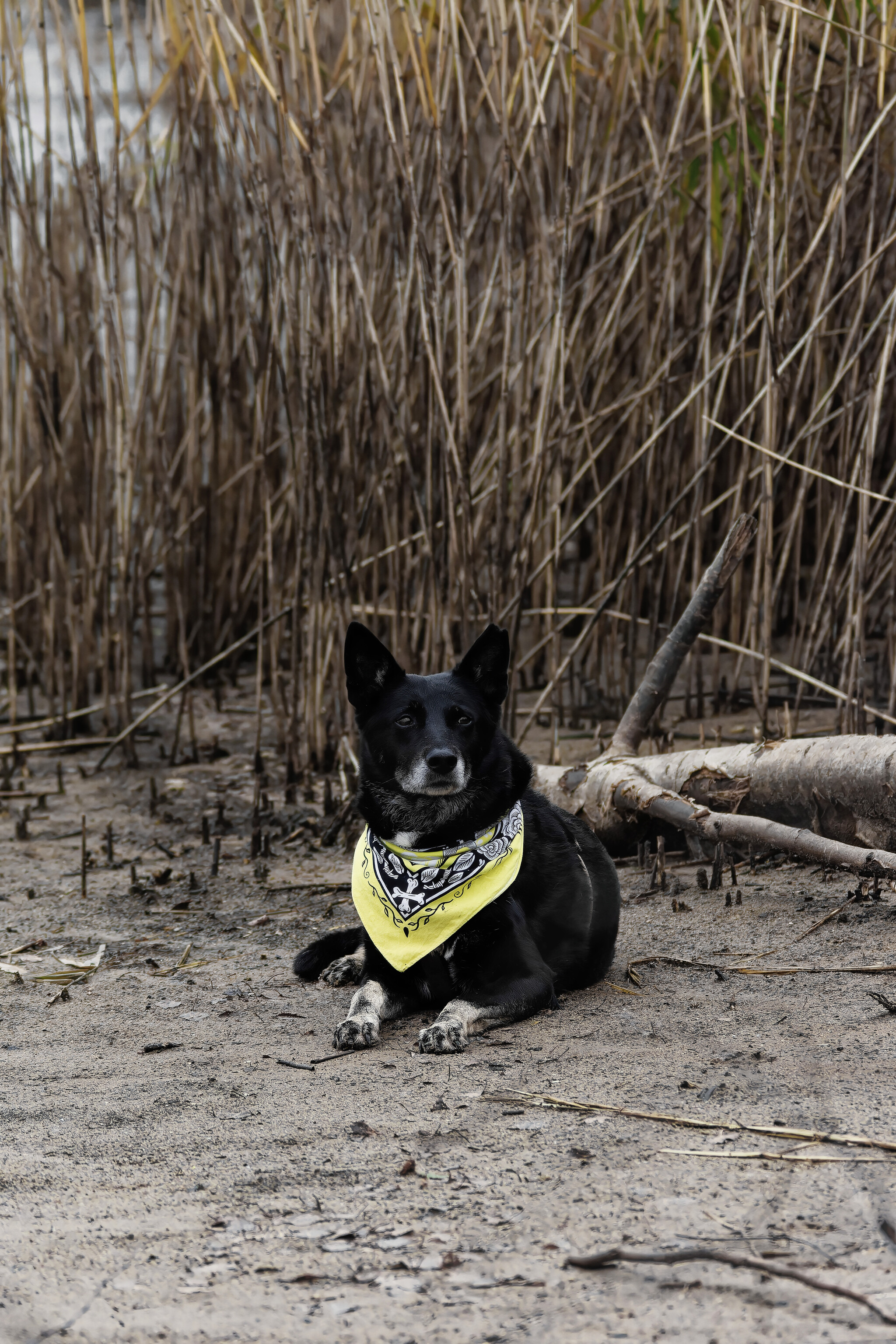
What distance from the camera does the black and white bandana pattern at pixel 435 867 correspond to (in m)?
2.58

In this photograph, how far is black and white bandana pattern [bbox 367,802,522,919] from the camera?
2.58 metres

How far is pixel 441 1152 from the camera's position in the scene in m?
1.87

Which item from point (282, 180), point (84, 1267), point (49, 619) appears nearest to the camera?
point (84, 1267)

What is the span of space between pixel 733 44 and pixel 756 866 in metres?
2.43

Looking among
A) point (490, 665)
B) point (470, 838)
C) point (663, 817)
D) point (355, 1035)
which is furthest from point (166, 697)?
point (355, 1035)

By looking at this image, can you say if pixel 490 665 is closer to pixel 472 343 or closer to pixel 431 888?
pixel 431 888

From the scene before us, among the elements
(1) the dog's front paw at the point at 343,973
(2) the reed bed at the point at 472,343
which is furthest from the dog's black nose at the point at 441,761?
(2) the reed bed at the point at 472,343

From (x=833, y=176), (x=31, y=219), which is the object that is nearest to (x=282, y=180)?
(x=31, y=219)

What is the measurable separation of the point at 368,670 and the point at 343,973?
0.73 meters

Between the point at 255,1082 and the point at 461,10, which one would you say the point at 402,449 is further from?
the point at 255,1082

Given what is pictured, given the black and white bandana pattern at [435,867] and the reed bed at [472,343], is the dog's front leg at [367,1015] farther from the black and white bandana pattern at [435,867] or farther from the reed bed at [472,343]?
the reed bed at [472,343]

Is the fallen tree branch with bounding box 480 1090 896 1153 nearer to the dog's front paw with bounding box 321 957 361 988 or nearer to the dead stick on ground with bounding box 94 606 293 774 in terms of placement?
the dog's front paw with bounding box 321 957 361 988

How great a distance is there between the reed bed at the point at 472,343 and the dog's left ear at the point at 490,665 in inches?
42.8

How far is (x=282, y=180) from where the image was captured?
405 centimetres
